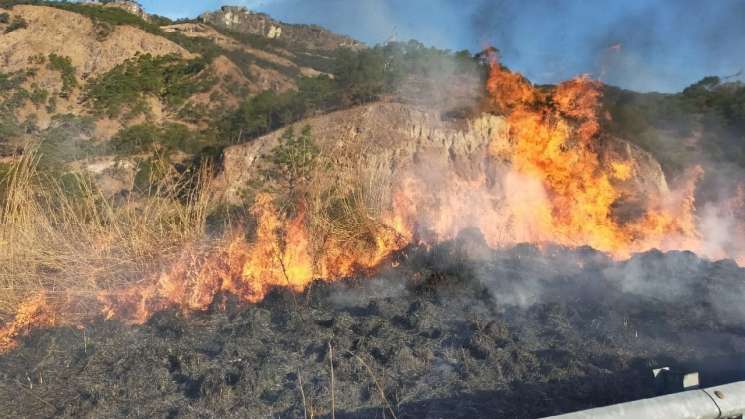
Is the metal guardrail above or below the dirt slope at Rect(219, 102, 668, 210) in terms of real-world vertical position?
below

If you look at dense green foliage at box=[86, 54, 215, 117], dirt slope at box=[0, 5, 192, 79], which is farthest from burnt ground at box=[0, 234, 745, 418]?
dirt slope at box=[0, 5, 192, 79]

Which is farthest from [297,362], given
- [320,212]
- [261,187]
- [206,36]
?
[206,36]

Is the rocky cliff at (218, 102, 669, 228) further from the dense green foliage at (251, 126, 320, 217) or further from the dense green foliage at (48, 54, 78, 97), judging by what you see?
the dense green foliage at (48, 54, 78, 97)

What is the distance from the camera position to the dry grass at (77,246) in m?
7.28

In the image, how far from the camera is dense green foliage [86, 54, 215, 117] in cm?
2791

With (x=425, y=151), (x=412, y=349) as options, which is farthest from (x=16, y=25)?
(x=412, y=349)

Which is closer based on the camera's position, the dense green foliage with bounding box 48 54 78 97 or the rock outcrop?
the dense green foliage with bounding box 48 54 78 97

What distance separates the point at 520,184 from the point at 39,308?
A: 10628mm

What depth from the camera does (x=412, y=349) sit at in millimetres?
5832

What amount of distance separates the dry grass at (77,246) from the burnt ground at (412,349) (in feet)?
2.99

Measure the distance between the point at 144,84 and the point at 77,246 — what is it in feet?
80.2

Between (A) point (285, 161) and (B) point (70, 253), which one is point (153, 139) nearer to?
(A) point (285, 161)

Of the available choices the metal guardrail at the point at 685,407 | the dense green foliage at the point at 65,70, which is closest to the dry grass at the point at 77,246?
the metal guardrail at the point at 685,407

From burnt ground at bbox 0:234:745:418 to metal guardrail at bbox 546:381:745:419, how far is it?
0.94m
